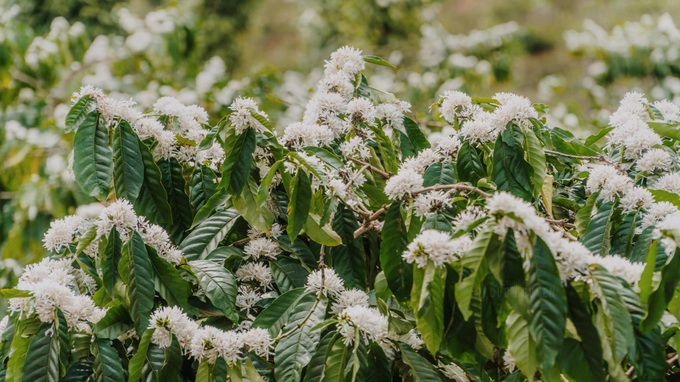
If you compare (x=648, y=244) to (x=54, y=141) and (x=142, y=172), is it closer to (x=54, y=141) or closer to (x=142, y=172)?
(x=142, y=172)

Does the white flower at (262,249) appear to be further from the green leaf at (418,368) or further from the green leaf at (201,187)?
the green leaf at (418,368)

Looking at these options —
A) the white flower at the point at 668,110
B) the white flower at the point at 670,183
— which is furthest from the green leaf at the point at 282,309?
the white flower at the point at 668,110

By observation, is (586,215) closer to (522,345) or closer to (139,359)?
(522,345)

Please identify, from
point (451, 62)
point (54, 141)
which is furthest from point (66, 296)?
point (451, 62)

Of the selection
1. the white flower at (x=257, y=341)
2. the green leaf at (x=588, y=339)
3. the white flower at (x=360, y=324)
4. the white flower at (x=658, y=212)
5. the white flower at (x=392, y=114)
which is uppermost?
the white flower at (x=392, y=114)

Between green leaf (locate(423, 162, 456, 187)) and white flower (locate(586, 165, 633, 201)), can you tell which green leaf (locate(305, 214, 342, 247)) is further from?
white flower (locate(586, 165, 633, 201))

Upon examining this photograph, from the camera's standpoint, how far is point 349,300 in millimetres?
1415

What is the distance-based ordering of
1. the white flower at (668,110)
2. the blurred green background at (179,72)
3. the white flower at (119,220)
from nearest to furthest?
the white flower at (119,220)
the white flower at (668,110)
the blurred green background at (179,72)

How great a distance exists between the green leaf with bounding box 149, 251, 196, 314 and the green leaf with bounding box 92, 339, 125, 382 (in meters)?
0.14

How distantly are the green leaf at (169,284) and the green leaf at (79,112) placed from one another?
1.23ft

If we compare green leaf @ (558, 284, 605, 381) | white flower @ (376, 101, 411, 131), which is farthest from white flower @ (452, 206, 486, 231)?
white flower @ (376, 101, 411, 131)

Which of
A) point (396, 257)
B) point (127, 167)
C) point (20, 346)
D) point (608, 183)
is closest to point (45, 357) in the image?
point (20, 346)

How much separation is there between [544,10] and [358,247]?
15873 millimetres

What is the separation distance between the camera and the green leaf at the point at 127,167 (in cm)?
156
